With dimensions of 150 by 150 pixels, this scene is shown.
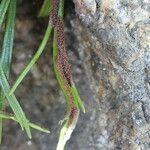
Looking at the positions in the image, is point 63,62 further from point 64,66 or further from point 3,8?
point 3,8

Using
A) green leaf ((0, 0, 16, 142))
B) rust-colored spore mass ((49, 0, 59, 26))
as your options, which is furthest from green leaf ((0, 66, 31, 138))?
rust-colored spore mass ((49, 0, 59, 26))

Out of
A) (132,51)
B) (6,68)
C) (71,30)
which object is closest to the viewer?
(132,51)

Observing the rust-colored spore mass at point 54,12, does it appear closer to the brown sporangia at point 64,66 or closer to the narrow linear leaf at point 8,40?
the brown sporangia at point 64,66

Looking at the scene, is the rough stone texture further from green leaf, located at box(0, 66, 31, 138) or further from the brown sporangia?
green leaf, located at box(0, 66, 31, 138)

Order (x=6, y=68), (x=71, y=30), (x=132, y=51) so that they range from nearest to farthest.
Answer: (x=132, y=51)
(x=6, y=68)
(x=71, y=30)

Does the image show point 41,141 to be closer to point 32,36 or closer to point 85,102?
point 85,102

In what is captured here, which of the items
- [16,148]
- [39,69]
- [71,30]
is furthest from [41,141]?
[71,30]
